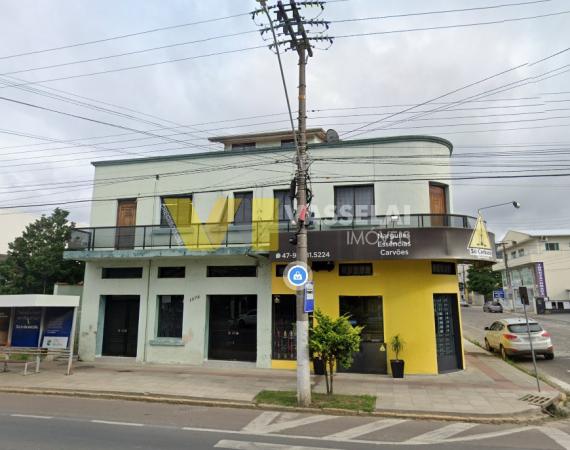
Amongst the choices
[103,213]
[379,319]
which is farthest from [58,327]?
[379,319]

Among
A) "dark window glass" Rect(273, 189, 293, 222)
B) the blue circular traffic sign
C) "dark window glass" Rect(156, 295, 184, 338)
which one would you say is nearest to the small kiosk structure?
"dark window glass" Rect(156, 295, 184, 338)

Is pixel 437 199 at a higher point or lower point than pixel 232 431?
higher

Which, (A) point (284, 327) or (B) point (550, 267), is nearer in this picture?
(A) point (284, 327)

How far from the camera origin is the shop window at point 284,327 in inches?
634

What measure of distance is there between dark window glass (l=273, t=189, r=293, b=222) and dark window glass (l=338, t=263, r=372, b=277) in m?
2.88

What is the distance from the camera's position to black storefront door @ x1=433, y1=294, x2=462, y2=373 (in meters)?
15.4

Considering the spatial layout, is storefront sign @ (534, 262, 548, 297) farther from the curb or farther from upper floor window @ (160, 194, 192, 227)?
the curb

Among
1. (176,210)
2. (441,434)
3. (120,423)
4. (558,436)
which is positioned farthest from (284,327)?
(558,436)

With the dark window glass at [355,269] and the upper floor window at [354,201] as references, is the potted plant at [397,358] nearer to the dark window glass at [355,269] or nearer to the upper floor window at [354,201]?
the dark window glass at [355,269]

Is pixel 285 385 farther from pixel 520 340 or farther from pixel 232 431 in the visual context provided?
pixel 520 340

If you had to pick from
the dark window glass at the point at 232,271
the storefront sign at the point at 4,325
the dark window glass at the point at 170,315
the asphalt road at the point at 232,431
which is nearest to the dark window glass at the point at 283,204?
the dark window glass at the point at 232,271

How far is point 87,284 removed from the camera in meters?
18.8

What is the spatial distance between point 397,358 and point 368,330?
1.37 meters

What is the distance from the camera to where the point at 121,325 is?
18484 millimetres
